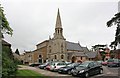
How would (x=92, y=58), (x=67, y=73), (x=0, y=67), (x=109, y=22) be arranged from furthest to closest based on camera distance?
(x=92, y=58)
(x=67, y=73)
(x=109, y=22)
(x=0, y=67)

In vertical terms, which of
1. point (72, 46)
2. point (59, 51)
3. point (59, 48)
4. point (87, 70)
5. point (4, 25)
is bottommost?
point (87, 70)

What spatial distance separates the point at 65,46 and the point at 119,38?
73.7 meters

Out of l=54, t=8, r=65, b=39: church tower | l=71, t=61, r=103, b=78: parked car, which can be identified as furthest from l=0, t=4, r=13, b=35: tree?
l=54, t=8, r=65, b=39: church tower

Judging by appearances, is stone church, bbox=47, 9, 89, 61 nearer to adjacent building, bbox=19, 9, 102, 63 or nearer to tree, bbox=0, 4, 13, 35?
adjacent building, bbox=19, 9, 102, 63

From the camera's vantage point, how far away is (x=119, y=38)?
92.9 feet

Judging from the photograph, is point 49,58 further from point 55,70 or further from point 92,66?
point 92,66

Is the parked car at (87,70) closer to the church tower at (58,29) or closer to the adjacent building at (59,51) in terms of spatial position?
the adjacent building at (59,51)

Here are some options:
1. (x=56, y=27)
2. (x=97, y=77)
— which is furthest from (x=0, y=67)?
(x=56, y=27)

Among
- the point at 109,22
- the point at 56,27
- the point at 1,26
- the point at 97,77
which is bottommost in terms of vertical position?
the point at 97,77

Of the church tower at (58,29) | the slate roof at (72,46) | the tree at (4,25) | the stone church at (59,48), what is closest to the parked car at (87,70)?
the tree at (4,25)

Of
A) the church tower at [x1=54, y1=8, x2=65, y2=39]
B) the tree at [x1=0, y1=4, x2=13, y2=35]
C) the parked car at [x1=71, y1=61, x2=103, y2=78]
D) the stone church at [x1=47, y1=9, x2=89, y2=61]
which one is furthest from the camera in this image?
the stone church at [x1=47, y1=9, x2=89, y2=61]

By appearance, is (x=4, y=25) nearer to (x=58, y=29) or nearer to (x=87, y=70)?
(x=87, y=70)

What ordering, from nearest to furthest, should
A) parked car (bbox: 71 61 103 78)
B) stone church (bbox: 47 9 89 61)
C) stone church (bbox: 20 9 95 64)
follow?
parked car (bbox: 71 61 103 78) < stone church (bbox: 47 9 89 61) < stone church (bbox: 20 9 95 64)

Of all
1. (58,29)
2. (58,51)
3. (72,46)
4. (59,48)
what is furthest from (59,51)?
(72,46)
